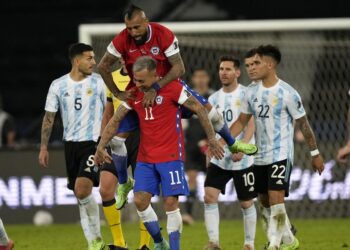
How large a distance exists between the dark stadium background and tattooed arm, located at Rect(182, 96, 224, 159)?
1176 cm

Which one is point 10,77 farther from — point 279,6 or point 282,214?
point 282,214

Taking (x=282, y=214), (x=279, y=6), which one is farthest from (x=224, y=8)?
(x=282, y=214)

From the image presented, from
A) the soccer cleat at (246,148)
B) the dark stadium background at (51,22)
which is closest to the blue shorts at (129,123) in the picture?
the soccer cleat at (246,148)

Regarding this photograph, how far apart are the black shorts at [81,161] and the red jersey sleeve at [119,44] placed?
1.71 metres

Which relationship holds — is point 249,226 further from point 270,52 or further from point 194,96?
point 194,96

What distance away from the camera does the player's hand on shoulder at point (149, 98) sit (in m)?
9.58

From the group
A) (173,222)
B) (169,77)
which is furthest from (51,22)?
(173,222)

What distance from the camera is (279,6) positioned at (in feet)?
74.4

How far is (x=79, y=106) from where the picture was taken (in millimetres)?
11594

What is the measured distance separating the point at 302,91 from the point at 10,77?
769 cm

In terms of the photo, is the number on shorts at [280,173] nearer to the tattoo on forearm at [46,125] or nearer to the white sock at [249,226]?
the white sock at [249,226]

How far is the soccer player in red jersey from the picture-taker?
958cm

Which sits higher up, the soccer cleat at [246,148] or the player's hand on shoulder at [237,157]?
the soccer cleat at [246,148]

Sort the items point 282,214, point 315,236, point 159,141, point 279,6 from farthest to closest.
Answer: point 279,6 → point 315,236 → point 282,214 → point 159,141
